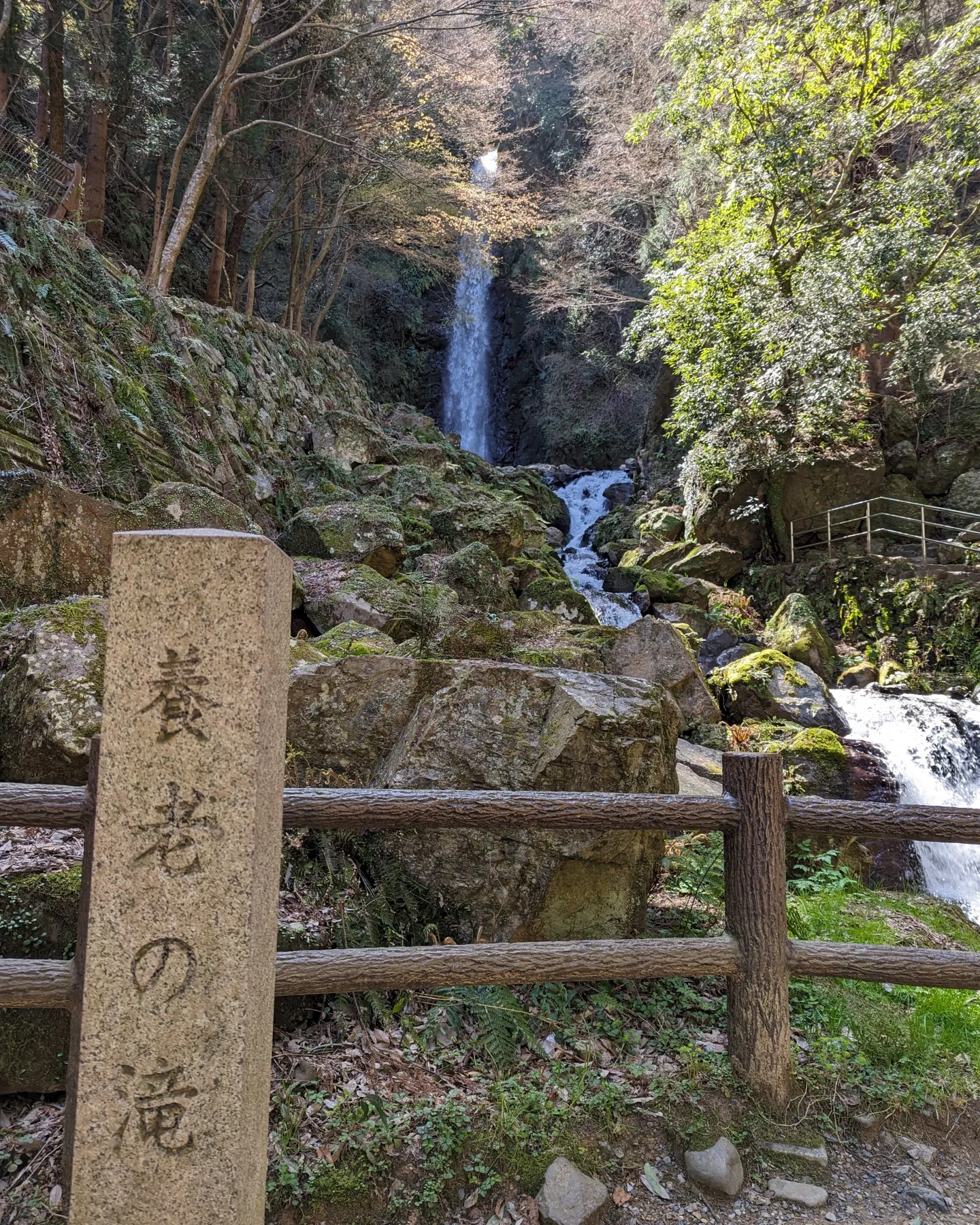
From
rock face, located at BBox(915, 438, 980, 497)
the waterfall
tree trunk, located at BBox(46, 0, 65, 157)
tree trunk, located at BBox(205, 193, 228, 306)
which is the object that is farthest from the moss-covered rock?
the waterfall

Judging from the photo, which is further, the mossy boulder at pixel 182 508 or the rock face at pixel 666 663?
the rock face at pixel 666 663

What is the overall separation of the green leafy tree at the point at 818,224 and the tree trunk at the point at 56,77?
9964 millimetres

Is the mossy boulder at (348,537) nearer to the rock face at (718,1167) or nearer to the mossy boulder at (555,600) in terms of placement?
the mossy boulder at (555,600)

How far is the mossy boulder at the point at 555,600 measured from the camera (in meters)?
8.38

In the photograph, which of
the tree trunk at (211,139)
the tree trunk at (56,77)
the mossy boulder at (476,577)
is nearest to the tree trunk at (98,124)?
the tree trunk at (56,77)

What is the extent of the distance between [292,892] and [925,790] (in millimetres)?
7299

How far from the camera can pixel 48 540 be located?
428 centimetres

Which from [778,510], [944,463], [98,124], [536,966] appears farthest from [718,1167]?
[98,124]

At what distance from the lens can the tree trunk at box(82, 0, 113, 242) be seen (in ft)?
34.0

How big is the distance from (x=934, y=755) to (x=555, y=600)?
4.82 m

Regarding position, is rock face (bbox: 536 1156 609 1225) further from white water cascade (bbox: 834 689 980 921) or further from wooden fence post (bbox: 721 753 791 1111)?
white water cascade (bbox: 834 689 980 921)

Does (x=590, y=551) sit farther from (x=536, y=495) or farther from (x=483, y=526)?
(x=483, y=526)

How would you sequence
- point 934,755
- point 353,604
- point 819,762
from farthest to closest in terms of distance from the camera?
1. point 934,755
2. point 819,762
3. point 353,604

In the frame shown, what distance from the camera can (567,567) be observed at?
50.9 feet
